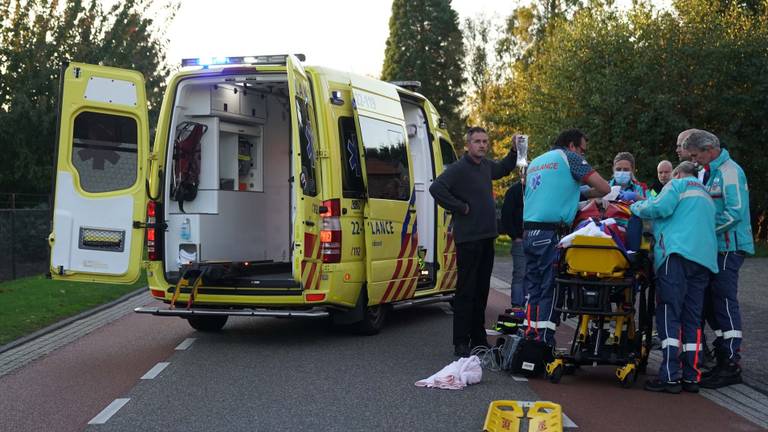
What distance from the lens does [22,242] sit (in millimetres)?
20328

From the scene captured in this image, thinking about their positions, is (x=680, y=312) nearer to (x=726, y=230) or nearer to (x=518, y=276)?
(x=726, y=230)

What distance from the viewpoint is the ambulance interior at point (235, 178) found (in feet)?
35.0

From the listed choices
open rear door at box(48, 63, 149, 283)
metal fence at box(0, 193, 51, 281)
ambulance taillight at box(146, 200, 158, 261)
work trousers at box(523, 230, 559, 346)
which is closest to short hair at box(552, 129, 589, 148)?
work trousers at box(523, 230, 559, 346)

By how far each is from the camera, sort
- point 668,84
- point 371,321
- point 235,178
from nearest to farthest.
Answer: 1. point 371,321
2. point 235,178
3. point 668,84

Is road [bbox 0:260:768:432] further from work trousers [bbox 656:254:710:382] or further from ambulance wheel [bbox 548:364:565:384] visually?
work trousers [bbox 656:254:710:382]

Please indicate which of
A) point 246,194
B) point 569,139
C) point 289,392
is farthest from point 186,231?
point 569,139

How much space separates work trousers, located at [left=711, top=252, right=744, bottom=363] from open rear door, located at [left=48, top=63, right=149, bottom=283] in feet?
16.9

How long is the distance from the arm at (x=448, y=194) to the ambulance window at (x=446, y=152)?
10.7ft

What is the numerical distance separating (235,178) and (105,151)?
224 cm

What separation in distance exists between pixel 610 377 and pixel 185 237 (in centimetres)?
468

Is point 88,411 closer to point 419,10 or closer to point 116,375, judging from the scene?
point 116,375

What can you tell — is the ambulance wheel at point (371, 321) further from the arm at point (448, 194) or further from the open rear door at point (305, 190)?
the arm at point (448, 194)

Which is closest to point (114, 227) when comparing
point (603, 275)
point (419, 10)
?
point (603, 275)

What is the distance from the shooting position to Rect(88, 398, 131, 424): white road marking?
6786 millimetres
